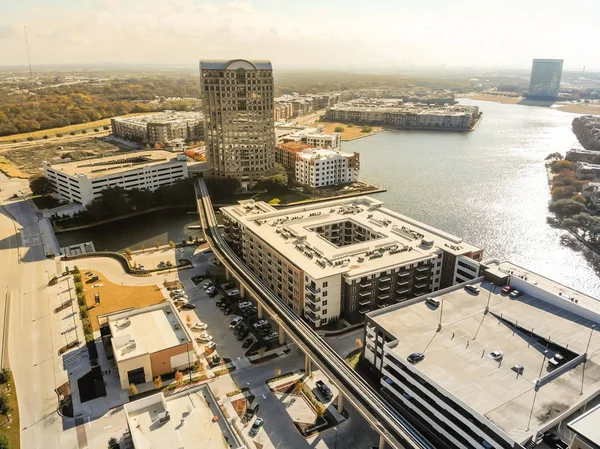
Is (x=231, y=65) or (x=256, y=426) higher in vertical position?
(x=231, y=65)

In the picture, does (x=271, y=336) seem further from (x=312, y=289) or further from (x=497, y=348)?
(x=497, y=348)

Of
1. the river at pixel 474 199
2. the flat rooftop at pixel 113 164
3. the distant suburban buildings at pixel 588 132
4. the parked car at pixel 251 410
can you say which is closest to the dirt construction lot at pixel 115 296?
the river at pixel 474 199

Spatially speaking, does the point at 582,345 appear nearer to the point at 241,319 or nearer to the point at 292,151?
the point at 241,319

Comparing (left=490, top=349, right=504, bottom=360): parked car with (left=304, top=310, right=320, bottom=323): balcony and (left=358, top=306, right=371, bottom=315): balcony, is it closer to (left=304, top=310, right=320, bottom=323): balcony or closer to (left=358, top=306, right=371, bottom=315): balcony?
(left=358, top=306, right=371, bottom=315): balcony

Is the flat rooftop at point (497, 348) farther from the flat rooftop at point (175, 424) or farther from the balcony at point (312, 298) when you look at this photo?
the flat rooftop at point (175, 424)

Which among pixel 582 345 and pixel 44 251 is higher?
pixel 582 345

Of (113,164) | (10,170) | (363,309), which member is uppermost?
(113,164)

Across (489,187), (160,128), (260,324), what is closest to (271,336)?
(260,324)

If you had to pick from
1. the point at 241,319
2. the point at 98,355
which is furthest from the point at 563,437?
the point at 98,355
